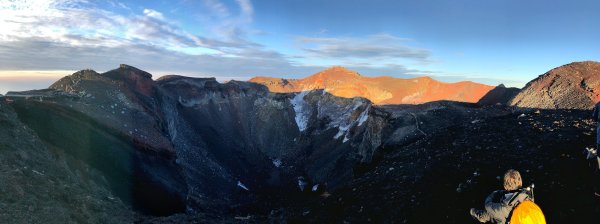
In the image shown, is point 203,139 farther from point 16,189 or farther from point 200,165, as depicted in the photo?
point 16,189

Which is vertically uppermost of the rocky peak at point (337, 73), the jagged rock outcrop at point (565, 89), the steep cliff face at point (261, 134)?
the rocky peak at point (337, 73)

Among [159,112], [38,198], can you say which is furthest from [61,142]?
[159,112]

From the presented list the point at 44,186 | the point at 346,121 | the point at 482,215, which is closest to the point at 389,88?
the point at 346,121

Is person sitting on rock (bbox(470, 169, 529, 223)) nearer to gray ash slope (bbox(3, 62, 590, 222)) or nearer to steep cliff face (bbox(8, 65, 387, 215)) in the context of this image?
gray ash slope (bbox(3, 62, 590, 222))

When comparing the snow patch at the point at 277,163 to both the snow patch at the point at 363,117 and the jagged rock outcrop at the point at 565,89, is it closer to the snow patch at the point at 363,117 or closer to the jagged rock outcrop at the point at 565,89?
the snow patch at the point at 363,117

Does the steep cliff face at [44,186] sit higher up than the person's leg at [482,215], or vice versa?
the person's leg at [482,215]

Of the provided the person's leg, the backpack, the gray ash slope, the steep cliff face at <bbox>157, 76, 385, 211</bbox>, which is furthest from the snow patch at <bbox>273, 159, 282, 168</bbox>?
the backpack

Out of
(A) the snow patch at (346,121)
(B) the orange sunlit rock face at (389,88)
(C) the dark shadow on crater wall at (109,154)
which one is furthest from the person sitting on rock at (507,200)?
(B) the orange sunlit rock face at (389,88)
